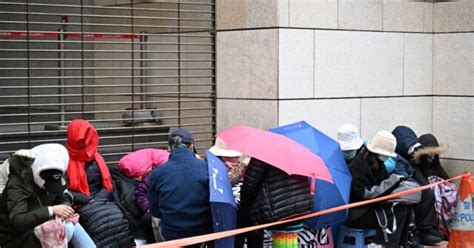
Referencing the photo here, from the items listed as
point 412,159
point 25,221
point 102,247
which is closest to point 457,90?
point 412,159

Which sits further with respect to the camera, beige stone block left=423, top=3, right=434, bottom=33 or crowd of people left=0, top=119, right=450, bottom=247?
beige stone block left=423, top=3, right=434, bottom=33

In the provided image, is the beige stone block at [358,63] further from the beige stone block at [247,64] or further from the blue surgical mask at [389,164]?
the blue surgical mask at [389,164]

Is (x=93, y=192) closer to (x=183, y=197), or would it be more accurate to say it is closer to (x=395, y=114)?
(x=183, y=197)

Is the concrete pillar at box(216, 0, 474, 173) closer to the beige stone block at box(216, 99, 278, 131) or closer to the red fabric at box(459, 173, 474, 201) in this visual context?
the beige stone block at box(216, 99, 278, 131)

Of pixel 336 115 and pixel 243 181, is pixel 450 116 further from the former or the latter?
pixel 243 181

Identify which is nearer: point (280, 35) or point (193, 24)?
point (280, 35)

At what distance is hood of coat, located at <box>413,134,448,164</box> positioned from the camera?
10948mm

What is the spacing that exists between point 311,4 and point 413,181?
2.48m

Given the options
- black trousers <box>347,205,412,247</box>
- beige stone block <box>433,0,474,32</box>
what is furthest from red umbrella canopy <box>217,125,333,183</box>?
beige stone block <box>433,0,474,32</box>

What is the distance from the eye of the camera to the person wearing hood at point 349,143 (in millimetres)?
9477

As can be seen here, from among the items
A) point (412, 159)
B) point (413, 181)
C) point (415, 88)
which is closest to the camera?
point (413, 181)

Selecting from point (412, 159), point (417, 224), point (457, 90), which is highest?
point (457, 90)

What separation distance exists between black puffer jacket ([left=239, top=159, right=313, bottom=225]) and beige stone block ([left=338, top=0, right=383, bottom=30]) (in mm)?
3764

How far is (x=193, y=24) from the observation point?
11125mm
